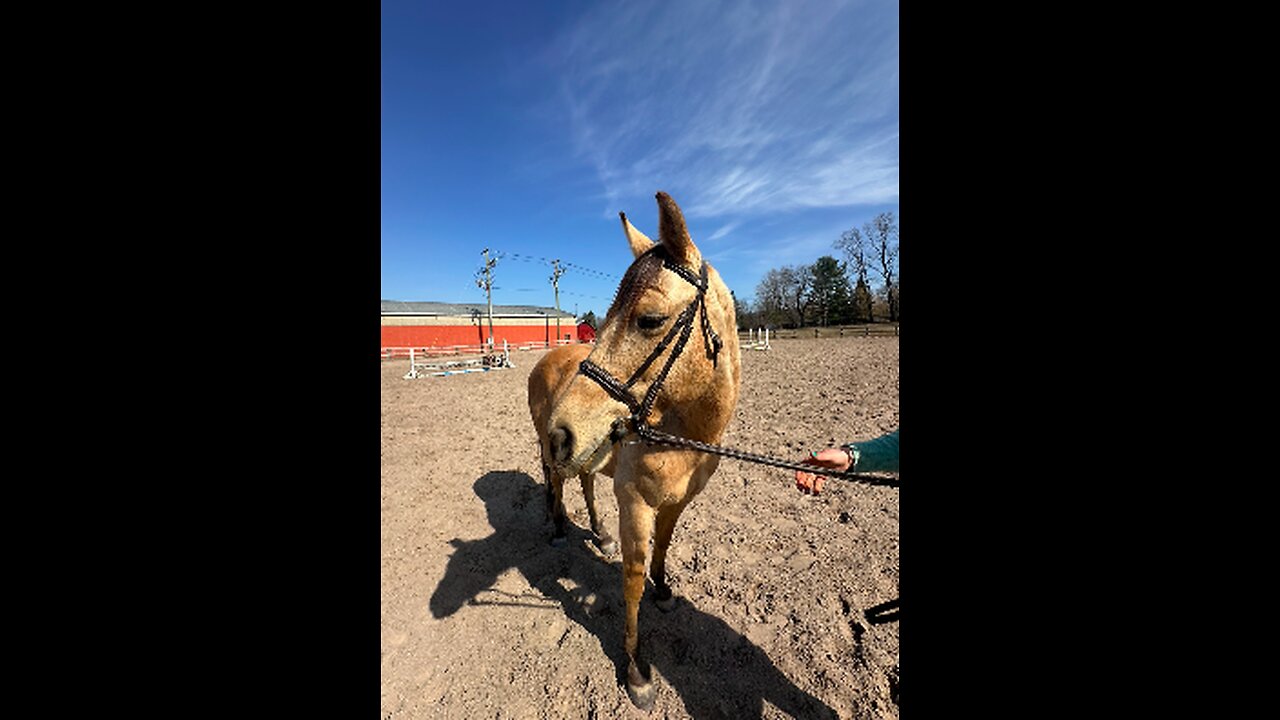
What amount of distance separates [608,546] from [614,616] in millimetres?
989

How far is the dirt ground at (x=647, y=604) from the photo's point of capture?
98.3 inches

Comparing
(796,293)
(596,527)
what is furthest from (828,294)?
(596,527)

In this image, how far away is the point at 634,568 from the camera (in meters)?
2.50

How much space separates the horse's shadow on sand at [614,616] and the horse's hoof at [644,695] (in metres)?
0.08

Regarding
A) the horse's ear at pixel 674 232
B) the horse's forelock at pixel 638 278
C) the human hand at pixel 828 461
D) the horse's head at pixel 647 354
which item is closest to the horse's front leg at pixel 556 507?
the horse's head at pixel 647 354

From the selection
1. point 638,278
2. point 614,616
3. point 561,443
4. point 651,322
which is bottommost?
point 614,616

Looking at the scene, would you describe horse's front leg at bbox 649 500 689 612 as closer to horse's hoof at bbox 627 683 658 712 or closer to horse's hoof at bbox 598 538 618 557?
horse's hoof at bbox 627 683 658 712

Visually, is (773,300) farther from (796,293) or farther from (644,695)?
(644,695)

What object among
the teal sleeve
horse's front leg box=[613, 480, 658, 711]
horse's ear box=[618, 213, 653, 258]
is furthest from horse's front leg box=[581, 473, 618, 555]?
the teal sleeve

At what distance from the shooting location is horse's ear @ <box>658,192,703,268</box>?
6.17ft
